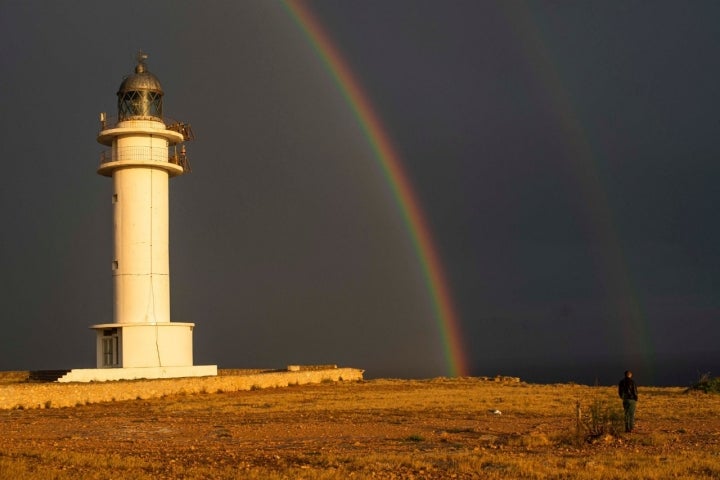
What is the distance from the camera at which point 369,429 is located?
23.2 m

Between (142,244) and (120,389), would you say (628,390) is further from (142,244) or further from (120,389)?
(142,244)

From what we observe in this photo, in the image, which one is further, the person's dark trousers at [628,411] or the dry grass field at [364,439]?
the person's dark trousers at [628,411]

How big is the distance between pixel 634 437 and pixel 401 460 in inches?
257

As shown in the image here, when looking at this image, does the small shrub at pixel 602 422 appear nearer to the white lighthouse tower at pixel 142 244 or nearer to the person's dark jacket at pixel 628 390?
the person's dark jacket at pixel 628 390

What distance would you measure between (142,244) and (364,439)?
24.7 metres

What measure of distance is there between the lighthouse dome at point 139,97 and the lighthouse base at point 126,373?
468 inches

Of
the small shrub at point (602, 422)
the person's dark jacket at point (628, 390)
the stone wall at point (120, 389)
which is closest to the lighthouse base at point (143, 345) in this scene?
the stone wall at point (120, 389)

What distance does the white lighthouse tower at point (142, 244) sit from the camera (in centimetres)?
4194

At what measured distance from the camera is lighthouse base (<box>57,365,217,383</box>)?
39156 millimetres

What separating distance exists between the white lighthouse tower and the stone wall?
3065mm

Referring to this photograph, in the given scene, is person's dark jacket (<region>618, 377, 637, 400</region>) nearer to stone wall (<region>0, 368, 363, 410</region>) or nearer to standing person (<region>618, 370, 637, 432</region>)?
standing person (<region>618, 370, 637, 432</region>)

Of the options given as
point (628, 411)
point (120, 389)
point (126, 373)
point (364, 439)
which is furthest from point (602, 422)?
point (126, 373)

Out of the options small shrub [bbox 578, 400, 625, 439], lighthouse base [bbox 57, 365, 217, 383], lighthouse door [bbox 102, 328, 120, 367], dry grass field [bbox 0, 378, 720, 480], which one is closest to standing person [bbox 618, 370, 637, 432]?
small shrub [bbox 578, 400, 625, 439]

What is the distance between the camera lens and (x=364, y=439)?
20922 mm
